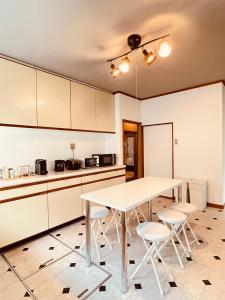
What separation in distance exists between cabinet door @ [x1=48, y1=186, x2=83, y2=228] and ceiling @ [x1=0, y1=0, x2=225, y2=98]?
2110 millimetres

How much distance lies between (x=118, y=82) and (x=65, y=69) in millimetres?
1147

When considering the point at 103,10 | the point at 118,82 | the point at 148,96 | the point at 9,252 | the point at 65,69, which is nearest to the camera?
the point at 103,10

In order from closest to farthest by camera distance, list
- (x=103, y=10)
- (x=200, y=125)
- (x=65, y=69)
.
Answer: (x=103, y=10) < (x=65, y=69) < (x=200, y=125)

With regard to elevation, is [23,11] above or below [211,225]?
above

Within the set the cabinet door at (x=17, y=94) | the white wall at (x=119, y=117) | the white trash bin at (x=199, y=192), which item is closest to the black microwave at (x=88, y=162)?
the white wall at (x=119, y=117)

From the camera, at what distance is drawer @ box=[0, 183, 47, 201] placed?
232cm

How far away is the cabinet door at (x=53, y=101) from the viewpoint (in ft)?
9.52

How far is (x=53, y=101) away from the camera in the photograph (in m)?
3.07

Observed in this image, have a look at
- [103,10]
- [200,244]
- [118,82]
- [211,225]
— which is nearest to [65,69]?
[118,82]

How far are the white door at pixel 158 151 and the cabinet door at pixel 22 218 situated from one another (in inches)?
123

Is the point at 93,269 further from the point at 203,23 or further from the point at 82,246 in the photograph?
the point at 203,23

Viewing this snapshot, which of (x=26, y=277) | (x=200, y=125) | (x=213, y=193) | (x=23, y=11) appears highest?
(x=23, y=11)

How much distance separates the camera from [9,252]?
2369 mm

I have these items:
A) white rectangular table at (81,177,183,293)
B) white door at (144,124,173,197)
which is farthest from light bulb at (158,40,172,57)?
white door at (144,124,173,197)
